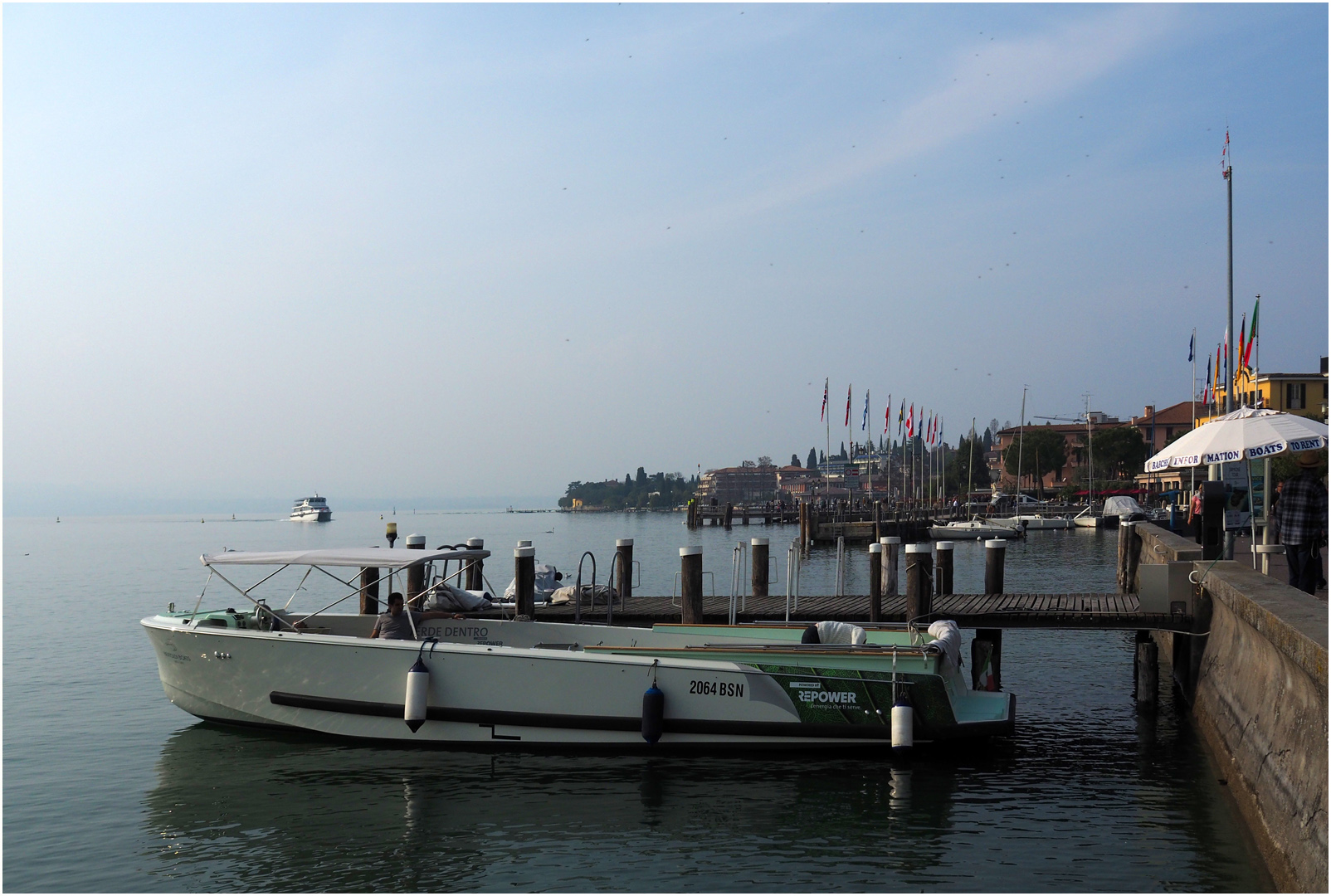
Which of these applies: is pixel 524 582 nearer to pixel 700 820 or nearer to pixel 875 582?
pixel 875 582

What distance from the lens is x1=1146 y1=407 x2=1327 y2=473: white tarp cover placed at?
12.4 meters

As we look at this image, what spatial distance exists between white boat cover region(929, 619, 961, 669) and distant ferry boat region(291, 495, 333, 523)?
16152 cm

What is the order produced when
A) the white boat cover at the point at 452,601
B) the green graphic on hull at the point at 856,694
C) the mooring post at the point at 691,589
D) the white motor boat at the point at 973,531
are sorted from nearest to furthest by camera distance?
the green graphic on hull at the point at 856,694
the white boat cover at the point at 452,601
the mooring post at the point at 691,589
the white motor boat at the point at 973,531

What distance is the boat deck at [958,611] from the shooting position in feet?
48.3

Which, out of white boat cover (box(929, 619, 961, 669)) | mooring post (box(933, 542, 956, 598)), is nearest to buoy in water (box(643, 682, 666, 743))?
white boat cover (box(929, 619, 961, 669))

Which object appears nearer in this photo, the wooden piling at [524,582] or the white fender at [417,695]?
the white fender at [417,695]

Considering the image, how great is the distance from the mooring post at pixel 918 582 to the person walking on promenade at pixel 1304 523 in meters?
4.68

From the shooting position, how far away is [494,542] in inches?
3563

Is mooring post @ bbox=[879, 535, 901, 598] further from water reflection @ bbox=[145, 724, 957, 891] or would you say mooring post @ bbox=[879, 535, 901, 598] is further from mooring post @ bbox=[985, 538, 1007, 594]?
water reflection @ bbox=[145, 724, 957, 891]

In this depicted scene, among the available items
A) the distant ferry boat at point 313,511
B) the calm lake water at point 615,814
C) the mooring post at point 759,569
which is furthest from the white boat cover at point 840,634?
the distant ferry boat at point 313,511

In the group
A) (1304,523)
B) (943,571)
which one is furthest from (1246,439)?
(943,571)

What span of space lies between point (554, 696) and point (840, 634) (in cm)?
372

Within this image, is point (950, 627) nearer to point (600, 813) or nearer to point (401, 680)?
point (600, 813)

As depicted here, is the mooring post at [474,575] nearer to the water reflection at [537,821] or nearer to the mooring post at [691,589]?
the mooring post at [691,589]
